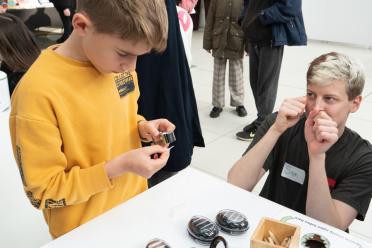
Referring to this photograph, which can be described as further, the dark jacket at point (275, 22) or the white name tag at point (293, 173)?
the dark jacket at point (275, 22)

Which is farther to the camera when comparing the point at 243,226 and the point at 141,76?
the point at 141,76

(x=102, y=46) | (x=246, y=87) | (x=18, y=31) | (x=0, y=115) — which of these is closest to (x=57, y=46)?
(x=102, y=46)

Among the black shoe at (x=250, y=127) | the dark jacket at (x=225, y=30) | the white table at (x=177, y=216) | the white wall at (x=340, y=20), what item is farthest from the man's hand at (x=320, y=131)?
the white wall at (x=340, y=20)

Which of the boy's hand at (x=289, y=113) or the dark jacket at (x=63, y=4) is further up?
the boy's hand at (x=289, y=113)

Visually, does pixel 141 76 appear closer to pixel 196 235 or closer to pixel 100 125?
pixel 100 125

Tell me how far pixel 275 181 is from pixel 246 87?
10.1ft

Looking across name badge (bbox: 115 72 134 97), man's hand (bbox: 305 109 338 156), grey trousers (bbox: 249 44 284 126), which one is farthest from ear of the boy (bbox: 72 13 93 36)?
grey trousers (bbox: 249 44 284 126)

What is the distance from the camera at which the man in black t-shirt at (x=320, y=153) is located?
1.18m

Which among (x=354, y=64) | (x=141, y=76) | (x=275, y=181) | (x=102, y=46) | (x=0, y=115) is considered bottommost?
(x=275, y=181)

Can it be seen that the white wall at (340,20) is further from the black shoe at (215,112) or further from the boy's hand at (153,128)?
the boy's hand at (153,128)

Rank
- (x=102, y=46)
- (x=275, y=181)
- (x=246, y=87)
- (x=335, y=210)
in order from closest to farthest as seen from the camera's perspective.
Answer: (x=102, y=46) < (x=335, y=210) < (x=275, y=181) < (x=246, y=87)

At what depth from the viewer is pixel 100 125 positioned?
1017mm

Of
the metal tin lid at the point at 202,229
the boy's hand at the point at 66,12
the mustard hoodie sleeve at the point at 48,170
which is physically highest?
the mustard hoodie sleeve at the point at 48,170

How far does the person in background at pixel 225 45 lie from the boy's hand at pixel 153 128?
2.29 meters
